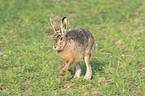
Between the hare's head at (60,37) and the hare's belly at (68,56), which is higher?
the hare's head at (60,37)

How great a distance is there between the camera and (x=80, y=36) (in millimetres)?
5711

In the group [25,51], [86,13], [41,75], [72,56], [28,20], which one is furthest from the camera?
[86,13]

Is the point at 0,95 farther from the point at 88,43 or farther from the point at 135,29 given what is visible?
the point at 135,29

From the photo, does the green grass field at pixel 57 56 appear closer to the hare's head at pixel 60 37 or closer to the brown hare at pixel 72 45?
the brown hare at pixel 72 45

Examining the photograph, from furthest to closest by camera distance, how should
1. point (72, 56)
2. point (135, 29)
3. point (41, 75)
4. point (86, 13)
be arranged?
1. point (86, 13)
2. point (135, 29)
3. point (41, 75)
4. point (72, 56)

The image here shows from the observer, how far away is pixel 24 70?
20.2ft

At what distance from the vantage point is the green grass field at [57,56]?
527 centimetres

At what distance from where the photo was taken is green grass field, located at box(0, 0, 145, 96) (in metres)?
5.27

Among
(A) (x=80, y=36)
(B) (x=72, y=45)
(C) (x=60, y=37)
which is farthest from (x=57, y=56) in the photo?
(C) (x=60, y=37)

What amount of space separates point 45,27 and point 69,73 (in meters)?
3.09

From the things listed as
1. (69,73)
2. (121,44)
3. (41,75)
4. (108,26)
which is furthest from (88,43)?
(108,26)

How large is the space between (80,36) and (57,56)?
1.29m

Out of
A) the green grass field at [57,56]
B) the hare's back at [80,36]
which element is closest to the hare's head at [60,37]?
the hare's back at [80,36]

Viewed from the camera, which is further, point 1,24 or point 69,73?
point 1,24
